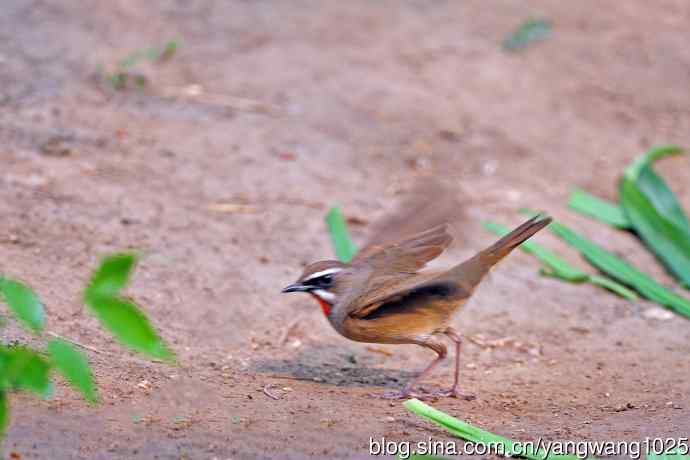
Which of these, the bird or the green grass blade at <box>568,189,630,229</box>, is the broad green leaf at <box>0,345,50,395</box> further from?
the green grass blade at <box>568,189,630,229</box>

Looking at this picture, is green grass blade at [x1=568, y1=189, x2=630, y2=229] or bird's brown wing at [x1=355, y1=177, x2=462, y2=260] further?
green grass blade at [x1=568, y1=189, x2=630, y2=229]

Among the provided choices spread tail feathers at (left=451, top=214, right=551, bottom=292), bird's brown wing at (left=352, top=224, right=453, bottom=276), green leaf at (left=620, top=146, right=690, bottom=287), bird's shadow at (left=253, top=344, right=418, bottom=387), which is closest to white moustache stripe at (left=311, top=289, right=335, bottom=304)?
bird's brown wing at (left=352, top=224, right=453, bottom=276)

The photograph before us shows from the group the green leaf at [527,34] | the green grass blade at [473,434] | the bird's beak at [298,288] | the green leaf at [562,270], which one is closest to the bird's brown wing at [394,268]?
the bird's beak at [298,288]

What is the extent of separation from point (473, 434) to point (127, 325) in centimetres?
199

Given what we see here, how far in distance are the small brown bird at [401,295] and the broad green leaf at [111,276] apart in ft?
8.02

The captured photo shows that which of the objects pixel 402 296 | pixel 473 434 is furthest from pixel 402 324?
pixel 473 434

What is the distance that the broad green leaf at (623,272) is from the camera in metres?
6.73

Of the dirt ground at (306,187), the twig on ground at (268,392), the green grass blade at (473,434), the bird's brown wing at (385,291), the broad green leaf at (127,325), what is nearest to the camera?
the broad green leaf at (127,325)

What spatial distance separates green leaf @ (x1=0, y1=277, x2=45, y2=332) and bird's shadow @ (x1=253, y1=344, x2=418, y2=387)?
2451 millimetres

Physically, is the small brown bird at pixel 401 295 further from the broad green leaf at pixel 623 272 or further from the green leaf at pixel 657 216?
the green leaf at pixel 657 216

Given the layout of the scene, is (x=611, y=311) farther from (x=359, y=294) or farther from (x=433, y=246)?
(x=359, y=294)

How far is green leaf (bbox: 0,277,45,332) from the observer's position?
3.00 meters

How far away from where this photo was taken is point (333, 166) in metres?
8.22

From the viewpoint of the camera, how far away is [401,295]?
5180 millimetres
